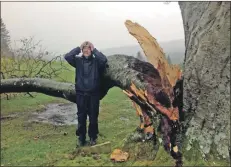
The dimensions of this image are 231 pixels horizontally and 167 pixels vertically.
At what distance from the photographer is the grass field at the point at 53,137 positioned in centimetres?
634

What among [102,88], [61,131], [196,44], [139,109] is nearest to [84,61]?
[102,88]

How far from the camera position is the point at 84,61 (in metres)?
8.15

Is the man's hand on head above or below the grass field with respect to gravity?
above

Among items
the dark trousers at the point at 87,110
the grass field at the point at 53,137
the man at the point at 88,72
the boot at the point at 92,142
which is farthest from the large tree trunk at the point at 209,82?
the boot at the point at 92,142

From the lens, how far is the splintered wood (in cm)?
648

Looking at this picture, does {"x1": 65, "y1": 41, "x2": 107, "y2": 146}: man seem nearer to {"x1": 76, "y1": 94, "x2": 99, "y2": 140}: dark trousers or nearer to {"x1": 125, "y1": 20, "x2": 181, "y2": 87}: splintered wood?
{"x1": 76, "y1": 94, "x2": 99, "y2": 140}: dark trousers

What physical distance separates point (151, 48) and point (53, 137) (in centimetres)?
470

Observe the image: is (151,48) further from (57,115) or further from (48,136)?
(57,115)

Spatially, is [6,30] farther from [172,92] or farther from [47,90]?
[172,92]

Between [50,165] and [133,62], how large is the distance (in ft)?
8.18

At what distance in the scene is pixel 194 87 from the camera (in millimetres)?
6039

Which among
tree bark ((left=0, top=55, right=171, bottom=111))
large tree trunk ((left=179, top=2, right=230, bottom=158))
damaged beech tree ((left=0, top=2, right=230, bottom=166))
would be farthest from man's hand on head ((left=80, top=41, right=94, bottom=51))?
large tree trunk ((left=179, top=2, right=230, bottom=158))

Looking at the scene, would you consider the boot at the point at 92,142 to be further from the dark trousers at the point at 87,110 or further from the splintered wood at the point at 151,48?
the splintered wood at the point at 151,48

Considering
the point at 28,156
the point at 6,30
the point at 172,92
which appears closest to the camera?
the point at 172,92
